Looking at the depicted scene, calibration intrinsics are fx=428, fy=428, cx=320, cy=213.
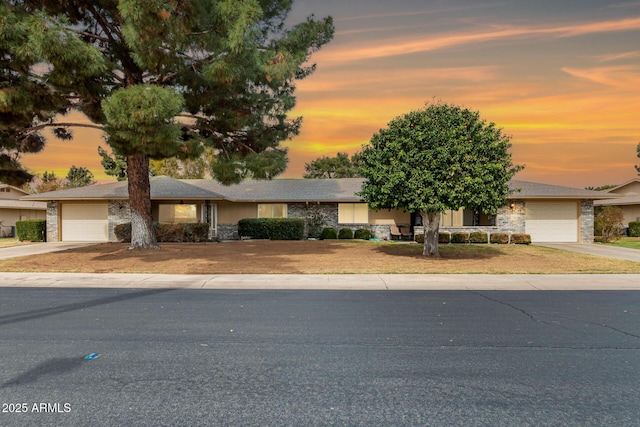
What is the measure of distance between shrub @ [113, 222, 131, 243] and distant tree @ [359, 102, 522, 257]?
15.2 metres

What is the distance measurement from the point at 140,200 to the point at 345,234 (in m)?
12.2

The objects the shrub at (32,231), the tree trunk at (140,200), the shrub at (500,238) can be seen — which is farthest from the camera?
the shrub at (32,231)

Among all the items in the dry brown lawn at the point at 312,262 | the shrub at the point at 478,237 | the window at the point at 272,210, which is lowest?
the dry brown lawn at the point at 312,262

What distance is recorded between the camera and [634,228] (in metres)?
30.5

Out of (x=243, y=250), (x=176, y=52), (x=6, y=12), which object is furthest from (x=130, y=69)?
(x=243, y=250)

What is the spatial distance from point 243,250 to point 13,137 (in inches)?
378

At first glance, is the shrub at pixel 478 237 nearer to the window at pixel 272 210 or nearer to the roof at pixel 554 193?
the roof at pixel 554 193

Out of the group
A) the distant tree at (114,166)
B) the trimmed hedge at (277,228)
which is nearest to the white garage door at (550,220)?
the trimmed hedge at (277,228)

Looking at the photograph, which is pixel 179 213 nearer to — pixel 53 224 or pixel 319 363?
pixel 53 224

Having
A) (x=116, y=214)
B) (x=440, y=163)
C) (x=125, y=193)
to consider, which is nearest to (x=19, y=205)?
(x=116, y=214)

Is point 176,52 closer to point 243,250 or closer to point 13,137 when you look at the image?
point 13,137

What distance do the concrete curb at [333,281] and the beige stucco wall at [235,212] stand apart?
50.3 feet

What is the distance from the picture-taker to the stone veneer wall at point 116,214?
84.8 feet

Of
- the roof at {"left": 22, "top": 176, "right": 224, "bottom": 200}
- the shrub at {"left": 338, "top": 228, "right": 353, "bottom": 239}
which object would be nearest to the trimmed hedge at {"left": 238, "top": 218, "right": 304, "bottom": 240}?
the shrub at {"left": 338, "top": 228, "right": 353, "bottom": 239}
